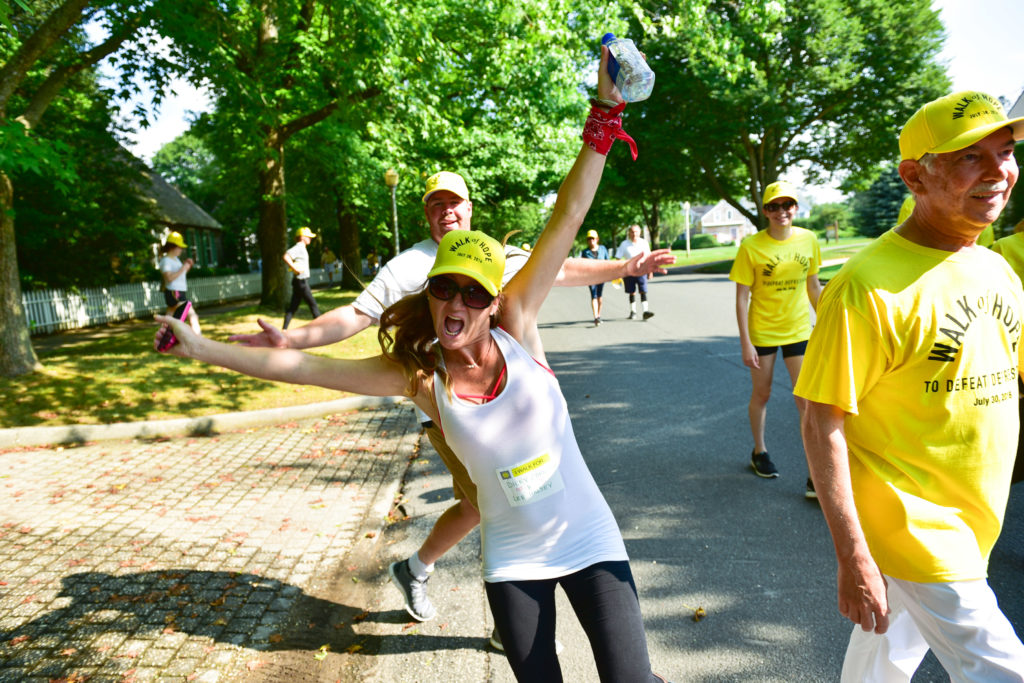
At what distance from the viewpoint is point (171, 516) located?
5117 mm

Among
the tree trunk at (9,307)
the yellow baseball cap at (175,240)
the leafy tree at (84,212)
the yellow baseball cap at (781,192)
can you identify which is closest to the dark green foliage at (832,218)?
the leafy tree at (84,212)

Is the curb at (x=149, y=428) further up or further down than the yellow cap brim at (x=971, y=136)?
further down

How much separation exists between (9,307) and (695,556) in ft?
32.8

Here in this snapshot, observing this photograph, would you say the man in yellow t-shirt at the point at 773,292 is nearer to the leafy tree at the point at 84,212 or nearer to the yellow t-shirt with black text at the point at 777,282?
the yellow t-shirt with black text at the point at 777,282

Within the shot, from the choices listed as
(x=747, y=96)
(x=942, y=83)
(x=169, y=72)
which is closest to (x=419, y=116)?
(x=169, y=72)

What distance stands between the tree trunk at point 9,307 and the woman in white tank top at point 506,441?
9507 millimetres

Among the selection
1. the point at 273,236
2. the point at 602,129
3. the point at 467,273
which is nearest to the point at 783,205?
the point at 602,129

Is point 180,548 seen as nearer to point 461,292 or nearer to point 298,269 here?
point 461,292

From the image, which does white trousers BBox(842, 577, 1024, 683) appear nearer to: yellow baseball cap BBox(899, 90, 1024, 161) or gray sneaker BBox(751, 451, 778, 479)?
yellow baseball cap BBox(899, 90, 1024, 161)

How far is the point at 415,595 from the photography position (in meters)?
3.64

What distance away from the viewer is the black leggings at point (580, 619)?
6.75 ft

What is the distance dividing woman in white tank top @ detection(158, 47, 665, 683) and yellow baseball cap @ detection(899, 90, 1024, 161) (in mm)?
1075

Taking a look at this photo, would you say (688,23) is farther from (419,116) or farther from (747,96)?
(747,96)

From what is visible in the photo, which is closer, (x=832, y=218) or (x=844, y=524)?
(x=844, y=524)
